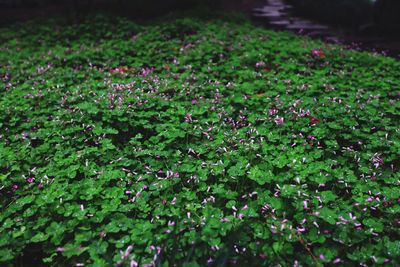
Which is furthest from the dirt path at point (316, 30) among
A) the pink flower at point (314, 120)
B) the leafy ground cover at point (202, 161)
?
the pink flower at point (314, 120)

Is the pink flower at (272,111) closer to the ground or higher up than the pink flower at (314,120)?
higher up

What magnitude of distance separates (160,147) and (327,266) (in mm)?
2192

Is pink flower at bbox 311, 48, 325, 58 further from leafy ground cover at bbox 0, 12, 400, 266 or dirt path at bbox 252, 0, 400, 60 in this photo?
dirt path at bbox 252, 0, 400, 60

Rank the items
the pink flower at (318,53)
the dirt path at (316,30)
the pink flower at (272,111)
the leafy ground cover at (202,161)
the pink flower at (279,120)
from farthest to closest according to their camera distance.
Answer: the dirt path at (316,30) < the pink flower at (318,53) < the pink flower at (272,111) < the pink flower at (279,120) < the leafy ground cover at (202,161)

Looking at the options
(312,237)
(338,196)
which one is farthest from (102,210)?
(338,196)

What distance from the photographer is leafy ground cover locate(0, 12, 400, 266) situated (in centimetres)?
255

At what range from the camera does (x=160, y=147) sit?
3762 mm

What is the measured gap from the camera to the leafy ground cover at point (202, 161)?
8.37 feet

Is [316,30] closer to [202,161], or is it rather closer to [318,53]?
[318,53]

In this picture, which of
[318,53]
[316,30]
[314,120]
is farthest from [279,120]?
[316,30]

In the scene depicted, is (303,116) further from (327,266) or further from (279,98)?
(327,266)

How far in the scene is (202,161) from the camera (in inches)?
138

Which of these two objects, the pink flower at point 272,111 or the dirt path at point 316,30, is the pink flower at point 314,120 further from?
the dirt path at point 316,30

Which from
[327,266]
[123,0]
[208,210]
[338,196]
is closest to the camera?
[327,266]
